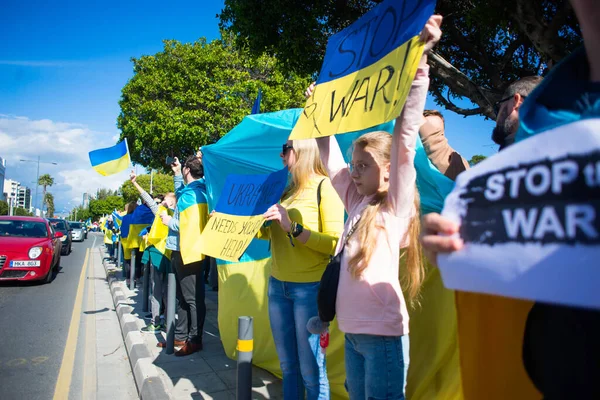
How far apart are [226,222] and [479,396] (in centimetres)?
226

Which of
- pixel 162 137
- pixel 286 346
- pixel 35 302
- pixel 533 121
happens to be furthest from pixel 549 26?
pixel 162 137

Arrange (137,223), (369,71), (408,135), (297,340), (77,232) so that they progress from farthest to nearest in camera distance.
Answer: (77,232), (137,223), (297,340), (369,71), (408,135)

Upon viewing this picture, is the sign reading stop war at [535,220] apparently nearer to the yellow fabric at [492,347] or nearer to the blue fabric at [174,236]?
the yellow fabric at [492,347]

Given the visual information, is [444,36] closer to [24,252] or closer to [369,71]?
[369,71]

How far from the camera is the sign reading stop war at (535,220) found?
2.45ft

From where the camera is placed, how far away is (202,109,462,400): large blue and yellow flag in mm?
2578

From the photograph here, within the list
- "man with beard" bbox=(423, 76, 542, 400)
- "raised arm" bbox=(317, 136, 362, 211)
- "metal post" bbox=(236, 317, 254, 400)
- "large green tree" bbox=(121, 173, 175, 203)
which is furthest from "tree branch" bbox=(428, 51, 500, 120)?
"large green tree" bbox=(121, 173, 175, 203)

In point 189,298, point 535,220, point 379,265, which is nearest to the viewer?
point 535,220

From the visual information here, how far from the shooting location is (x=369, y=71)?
187cm

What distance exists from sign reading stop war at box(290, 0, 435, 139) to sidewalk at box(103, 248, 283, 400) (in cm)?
257

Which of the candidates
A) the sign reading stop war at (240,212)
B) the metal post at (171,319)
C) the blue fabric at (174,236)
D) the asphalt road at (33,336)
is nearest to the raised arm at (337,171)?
the sign reading stop war at (240,212)

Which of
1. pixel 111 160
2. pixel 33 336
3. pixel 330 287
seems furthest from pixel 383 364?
pixel 33 336

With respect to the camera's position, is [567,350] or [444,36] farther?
[444,36]

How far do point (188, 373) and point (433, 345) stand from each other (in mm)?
2512
